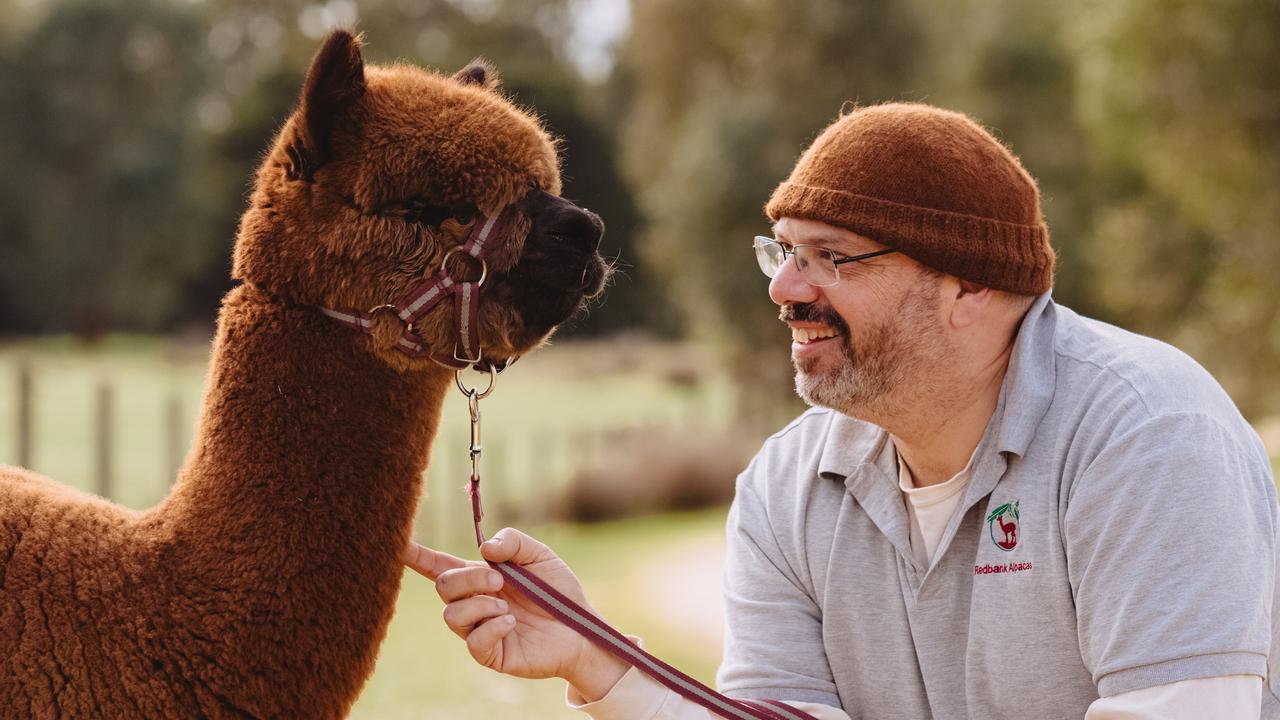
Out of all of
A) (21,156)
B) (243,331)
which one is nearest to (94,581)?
(243,331)

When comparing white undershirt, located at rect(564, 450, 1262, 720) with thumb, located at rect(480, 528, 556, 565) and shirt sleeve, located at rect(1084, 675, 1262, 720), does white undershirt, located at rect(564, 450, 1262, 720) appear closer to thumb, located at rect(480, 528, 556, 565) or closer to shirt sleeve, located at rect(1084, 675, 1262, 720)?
shirt sleeve, located at rect(1084, 675, 1262, 720)

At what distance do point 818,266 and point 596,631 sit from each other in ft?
3.19

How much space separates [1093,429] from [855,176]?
2.44 feet

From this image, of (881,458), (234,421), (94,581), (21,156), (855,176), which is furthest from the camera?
(21,156)

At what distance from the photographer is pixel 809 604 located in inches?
117

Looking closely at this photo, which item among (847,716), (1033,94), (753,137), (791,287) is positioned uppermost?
(1033,94)

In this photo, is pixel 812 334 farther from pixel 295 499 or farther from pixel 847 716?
pixel 295 499

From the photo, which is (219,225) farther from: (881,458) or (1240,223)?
(881,458)

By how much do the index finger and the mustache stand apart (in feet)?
3.06

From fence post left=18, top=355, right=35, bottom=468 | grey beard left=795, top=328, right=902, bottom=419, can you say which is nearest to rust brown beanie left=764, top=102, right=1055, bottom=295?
grey beard left=795, top=328, right=902, bottom=419

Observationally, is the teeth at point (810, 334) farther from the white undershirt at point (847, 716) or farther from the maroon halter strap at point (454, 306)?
the maroon halter strap at point (454, 306)

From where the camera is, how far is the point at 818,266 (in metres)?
2.77

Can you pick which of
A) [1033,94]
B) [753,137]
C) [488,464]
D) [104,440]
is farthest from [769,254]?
[1033,94]

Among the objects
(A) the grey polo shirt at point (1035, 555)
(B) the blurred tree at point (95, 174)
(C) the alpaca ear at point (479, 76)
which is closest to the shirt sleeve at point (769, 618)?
(A) the grey polo shirt at point (1035, 555)
